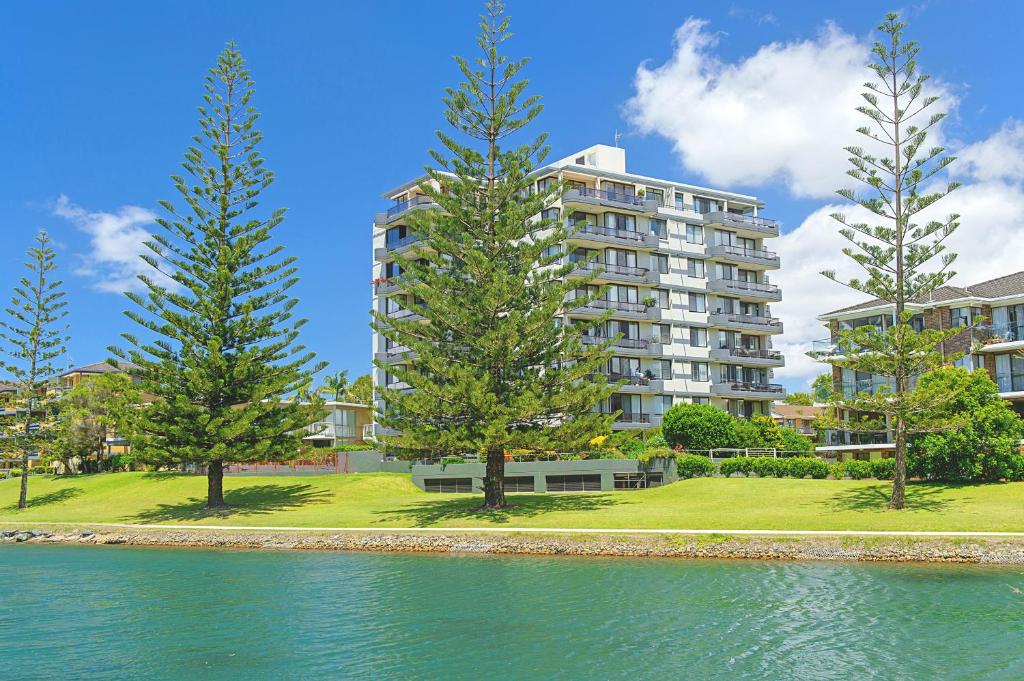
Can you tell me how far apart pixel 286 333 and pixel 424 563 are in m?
19.7

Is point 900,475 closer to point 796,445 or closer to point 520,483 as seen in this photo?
point 796,445

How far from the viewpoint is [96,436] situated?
198 feet

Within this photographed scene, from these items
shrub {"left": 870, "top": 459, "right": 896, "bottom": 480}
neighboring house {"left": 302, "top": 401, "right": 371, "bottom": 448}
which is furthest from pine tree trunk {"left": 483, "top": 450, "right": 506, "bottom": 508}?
neighboring house {"left": 302, "top": 401, "right": 371, "bottom": 448}

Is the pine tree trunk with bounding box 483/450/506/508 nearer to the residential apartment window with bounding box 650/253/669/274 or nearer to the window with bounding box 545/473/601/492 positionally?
the window with bounding box 545/473/601/492

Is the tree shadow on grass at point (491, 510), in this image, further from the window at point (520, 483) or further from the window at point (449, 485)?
the window at point (449, 485)

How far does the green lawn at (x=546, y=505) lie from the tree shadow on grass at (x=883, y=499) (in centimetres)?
3

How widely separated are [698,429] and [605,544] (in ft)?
71.1

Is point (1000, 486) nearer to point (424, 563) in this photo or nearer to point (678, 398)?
point (424, 563)

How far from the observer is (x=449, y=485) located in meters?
47.0

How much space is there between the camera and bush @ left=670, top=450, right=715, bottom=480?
134 ft

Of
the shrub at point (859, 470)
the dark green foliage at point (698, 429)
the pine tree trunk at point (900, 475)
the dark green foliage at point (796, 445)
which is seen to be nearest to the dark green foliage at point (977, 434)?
the pine tree trunk at point (900, 475)

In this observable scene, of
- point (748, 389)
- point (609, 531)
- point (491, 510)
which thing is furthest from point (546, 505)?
point (748, 389)

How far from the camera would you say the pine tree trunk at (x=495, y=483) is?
35.6 metres

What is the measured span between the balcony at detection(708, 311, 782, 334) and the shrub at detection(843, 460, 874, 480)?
25.4 m
